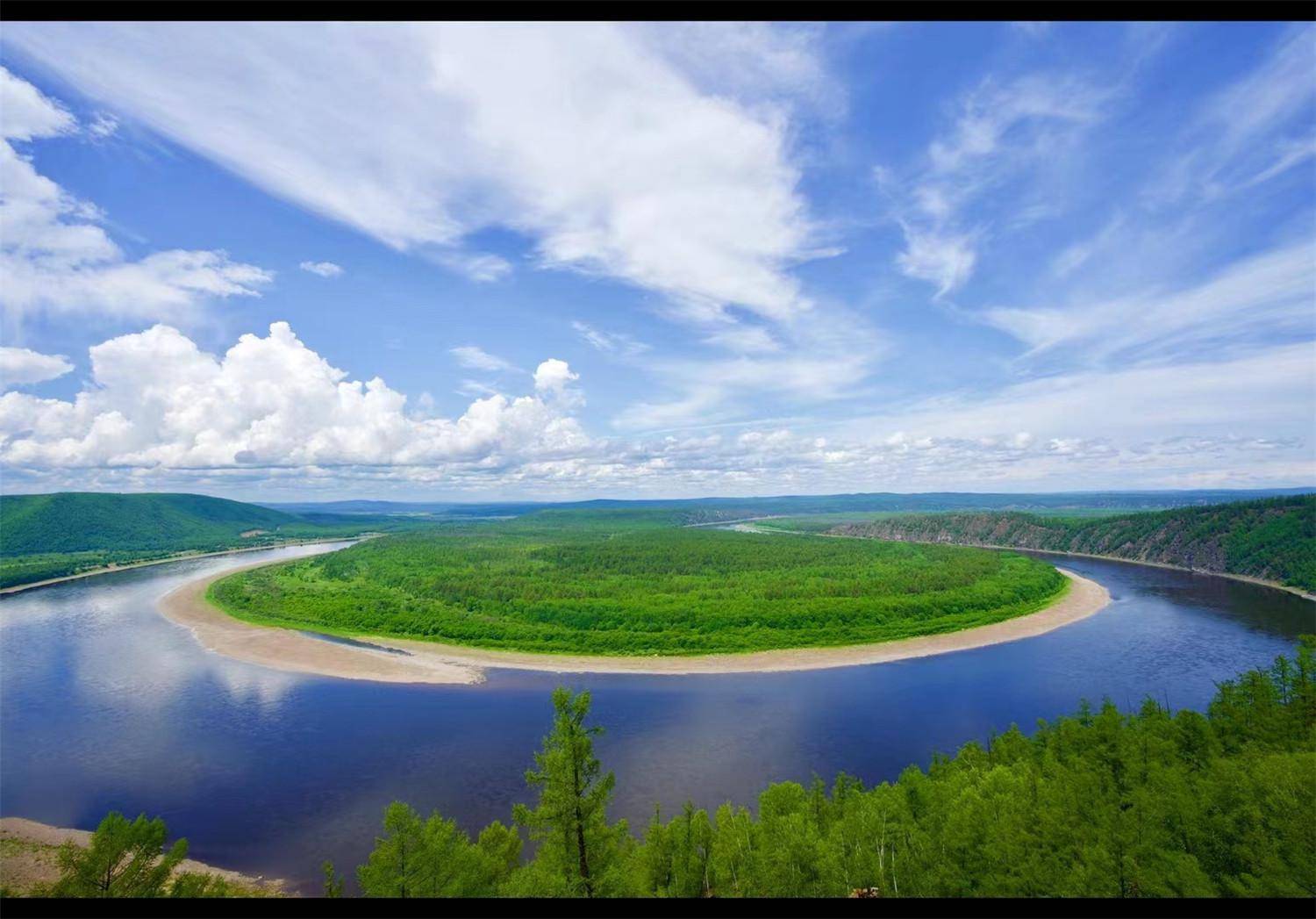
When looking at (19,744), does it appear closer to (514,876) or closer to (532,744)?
(532,744)

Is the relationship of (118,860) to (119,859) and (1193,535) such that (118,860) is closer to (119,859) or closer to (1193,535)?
(119,859)

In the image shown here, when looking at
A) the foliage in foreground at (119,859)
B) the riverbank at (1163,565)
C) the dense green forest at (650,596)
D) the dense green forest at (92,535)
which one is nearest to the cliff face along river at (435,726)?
the dense green forest at (650,596)

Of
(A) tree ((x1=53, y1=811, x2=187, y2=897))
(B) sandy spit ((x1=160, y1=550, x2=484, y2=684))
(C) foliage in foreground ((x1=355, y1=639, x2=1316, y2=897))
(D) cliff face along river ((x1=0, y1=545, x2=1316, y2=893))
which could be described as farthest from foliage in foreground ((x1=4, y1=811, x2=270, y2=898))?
(B) sandy spit ((x1=160, y1=550, x2=484, y2=684))

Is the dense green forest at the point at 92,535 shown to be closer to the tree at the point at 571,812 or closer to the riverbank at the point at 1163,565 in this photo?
the tree at the point at 571,812

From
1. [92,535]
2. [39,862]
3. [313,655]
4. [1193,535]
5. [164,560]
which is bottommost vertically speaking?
[164,560]

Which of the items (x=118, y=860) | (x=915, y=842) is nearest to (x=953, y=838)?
(x=915, y=842)
